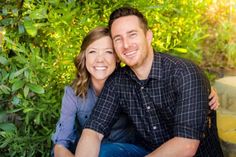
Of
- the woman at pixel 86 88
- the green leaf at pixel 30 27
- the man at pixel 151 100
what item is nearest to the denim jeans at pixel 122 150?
the man at pixel 151 100

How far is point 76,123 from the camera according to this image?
122 inches

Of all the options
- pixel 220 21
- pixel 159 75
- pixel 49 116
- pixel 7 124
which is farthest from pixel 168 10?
pixel 220 21

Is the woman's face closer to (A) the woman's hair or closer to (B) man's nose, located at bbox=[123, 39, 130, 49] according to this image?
(A) the woman's hair

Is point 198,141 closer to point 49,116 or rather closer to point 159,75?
point 159,75

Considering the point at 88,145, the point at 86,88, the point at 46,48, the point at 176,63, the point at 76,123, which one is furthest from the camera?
the point at 46,48

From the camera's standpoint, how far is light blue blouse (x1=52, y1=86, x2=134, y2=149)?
2902 millimetres

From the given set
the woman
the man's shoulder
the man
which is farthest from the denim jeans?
the man's shoulder

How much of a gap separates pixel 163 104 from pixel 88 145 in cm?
52

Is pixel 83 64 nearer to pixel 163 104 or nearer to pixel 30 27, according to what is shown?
pixel 30 27

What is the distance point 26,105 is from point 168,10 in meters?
1.36

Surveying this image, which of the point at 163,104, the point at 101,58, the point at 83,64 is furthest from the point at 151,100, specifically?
the point at 83,64

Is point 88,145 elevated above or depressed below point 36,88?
below

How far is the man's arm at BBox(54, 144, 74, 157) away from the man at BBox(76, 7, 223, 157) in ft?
0.40

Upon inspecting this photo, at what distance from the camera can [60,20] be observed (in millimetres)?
3094
